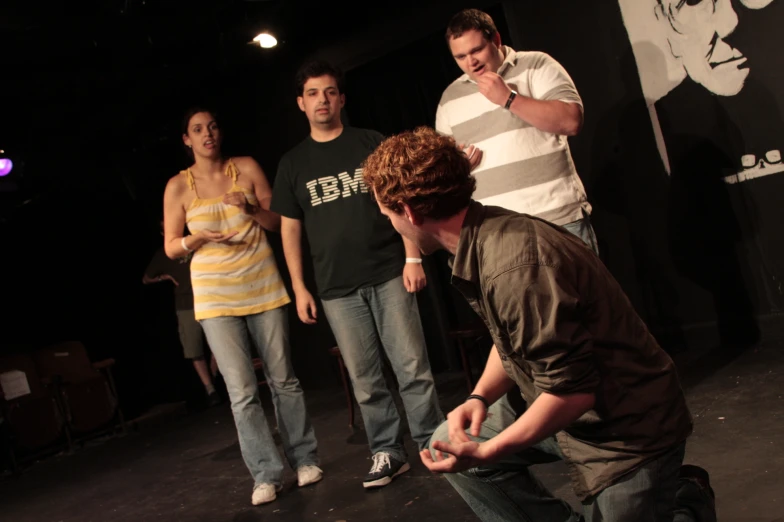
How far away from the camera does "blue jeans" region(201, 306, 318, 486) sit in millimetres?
3350

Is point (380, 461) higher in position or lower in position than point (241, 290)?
lower

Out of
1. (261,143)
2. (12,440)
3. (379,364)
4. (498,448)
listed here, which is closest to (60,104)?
(261,143)

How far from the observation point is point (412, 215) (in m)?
1.76

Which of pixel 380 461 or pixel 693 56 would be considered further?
pixel 693 56

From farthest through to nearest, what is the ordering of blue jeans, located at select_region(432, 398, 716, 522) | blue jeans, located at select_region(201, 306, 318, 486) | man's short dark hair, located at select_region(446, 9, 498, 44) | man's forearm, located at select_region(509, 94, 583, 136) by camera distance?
1. blue jeans, located at select_region(201, 306, 318, 486)
2. man's short dark hair, located at select_region(446, 9, 498, 44)
3. man's forearm, located at select_region(509, 94, 583, 136)
4. blue jeans, located at select_region(432, 398, 716, 522)

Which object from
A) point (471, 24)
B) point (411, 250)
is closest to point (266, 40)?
point (471, 24)

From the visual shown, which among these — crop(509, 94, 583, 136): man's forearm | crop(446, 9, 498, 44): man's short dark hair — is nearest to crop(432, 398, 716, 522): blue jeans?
crop(509, 94, 583, 136): man's forearm

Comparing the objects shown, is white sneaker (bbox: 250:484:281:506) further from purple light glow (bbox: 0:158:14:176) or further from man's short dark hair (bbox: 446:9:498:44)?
purple light glow (bbox: 0:158:14:176)

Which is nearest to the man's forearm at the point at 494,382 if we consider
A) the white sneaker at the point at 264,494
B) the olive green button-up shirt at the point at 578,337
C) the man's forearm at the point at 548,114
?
the olive green button-up shirt at the point at 578,337

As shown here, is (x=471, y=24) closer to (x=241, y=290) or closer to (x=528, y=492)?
(x=241, y=290)

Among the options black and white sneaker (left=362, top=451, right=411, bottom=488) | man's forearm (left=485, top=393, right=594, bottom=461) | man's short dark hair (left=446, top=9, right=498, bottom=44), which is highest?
man's short dark hair (left=446, top=9, right=498, bottom=44)

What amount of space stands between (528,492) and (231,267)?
1.83 metres

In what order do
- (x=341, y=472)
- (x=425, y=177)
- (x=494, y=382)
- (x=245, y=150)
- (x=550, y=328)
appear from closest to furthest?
(x=550, y=328) → (x=425, y=177) → (x=494, y=382) → (x=341, y=472) → (x=245, y=150)

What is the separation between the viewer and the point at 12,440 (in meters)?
5.79
